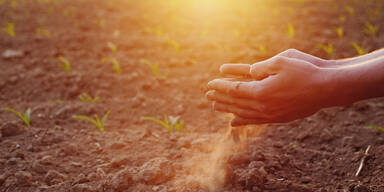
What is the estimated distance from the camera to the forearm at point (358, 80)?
1383 mm

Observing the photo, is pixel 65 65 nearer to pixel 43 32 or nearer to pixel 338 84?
pixel 43 32

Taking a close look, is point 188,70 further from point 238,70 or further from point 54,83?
point 238,70

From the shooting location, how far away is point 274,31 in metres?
4.72

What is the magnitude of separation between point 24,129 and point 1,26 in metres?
3.49

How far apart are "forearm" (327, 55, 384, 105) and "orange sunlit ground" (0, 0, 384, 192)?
22.5 inches

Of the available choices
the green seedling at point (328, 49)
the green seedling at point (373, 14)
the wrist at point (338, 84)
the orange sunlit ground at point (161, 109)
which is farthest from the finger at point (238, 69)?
Answer: the green seedling at point (373, 14)

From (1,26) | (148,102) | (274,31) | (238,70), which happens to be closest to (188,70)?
(148,102)

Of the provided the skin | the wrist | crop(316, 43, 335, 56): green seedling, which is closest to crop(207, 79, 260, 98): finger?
the skin

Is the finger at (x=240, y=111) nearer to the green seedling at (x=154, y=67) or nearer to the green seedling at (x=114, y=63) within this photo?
the green seedling at (x=154, y=67)

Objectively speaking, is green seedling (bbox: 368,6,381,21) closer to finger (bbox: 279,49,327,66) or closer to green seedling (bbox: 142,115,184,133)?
green seedling (bbox: 142,115,184,133)

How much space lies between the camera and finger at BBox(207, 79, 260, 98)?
1.51 meters

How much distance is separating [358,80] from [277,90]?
32cm

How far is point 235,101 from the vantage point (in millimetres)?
1611

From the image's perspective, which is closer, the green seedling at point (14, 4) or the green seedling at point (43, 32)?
the green seedling at point (43, 32)
